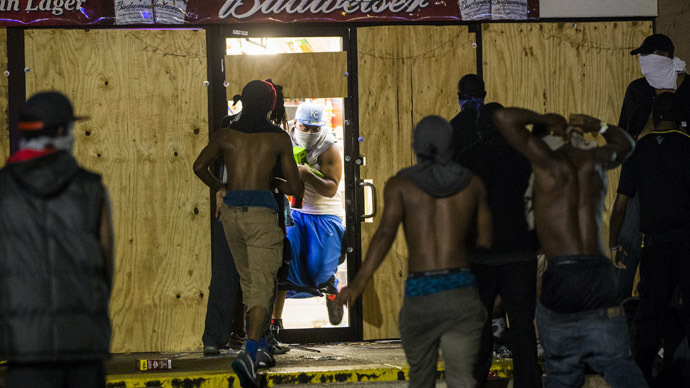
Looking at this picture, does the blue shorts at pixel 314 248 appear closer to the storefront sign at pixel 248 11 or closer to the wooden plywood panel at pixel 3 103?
the storefront sign at pixel 248 11

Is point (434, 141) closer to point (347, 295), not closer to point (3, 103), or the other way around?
point (347, 295)

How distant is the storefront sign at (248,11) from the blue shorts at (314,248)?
6.14 feet

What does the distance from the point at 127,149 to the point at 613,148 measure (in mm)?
4585

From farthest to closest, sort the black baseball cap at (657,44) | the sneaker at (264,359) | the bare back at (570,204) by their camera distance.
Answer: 1. the black baseball cap at (657,44)
2. the sneaker at (264,359)
3. the bare back at (570,204)

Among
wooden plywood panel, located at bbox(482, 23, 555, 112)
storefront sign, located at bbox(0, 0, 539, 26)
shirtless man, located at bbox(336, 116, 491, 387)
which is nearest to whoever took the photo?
shirtless man, located at bbox(336, 116, 491, 387)

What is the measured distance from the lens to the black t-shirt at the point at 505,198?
5.28m

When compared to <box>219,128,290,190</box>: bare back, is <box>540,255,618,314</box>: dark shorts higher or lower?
lower

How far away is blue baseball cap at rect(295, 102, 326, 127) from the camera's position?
7750mm

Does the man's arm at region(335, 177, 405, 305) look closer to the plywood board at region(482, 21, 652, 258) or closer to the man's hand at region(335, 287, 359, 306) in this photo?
the man's hand at region(335, 287, 359, 306)

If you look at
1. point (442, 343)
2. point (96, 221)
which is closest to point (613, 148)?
point (442, 343)

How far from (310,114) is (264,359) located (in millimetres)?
2569

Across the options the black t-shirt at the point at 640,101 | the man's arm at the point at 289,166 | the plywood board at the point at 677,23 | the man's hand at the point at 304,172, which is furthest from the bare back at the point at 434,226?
the plywood board at the point at 677,23

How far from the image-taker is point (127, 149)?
7.62 m

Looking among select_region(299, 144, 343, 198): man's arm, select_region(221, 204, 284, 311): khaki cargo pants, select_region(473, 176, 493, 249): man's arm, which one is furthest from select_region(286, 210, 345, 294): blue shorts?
select_region(473, 176, 493, 249): man's arm
